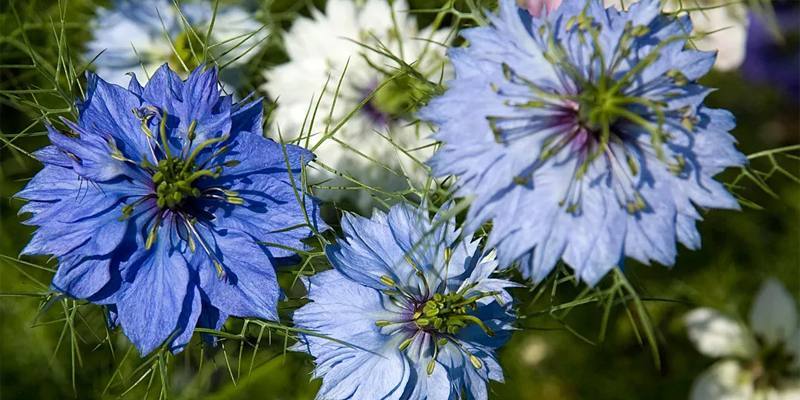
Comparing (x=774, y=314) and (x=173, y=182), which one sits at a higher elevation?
(x=173, y=182)

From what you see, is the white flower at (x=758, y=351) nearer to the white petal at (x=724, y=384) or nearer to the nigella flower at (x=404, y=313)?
the white petal at (x=724, y=384)

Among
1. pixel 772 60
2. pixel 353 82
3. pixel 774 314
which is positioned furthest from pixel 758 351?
pixel 353 82

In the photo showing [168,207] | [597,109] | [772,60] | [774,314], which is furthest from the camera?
[772,60]

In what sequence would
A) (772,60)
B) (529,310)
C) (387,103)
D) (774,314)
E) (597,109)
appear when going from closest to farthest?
1. (597,109)
2. (387,103)
3. (529,310)
4. (774,314)
5. (772,60)

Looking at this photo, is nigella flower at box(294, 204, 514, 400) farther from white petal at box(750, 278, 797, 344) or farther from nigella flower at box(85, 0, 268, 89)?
white petal at box(750, 278, 797, 344)

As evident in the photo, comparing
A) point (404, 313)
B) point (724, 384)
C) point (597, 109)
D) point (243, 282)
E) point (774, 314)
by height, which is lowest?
point (724, 384)

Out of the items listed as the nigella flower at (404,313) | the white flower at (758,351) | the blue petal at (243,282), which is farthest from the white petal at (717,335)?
the blue petal at (243,282)

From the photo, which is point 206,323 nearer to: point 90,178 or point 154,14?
point 90,178

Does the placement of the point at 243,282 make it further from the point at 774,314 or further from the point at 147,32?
the point at 774,314
